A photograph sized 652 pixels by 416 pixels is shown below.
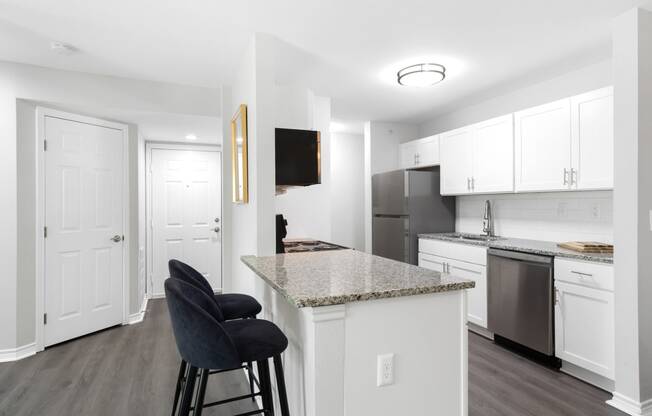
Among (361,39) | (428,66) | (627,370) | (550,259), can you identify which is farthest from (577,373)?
(361,39)

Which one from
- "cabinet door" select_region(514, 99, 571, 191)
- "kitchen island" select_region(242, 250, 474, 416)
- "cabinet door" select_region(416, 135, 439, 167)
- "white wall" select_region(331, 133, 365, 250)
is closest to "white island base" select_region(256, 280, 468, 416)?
"kitchen island" select_region(242, 250, 474, 416)

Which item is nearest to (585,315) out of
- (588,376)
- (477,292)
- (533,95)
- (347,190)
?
(588,376)

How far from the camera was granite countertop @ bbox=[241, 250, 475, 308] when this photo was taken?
1.35 metres

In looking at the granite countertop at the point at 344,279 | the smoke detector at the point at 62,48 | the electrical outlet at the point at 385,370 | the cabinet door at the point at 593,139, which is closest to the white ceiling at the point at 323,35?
the smoke detector at the point at 62,48

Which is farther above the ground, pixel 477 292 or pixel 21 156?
pixel 21 156

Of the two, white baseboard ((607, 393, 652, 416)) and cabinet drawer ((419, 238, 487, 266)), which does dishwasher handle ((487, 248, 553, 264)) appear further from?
white baseboard ((607, 393, 652, 416))

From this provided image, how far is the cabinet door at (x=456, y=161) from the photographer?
3869 millimetres

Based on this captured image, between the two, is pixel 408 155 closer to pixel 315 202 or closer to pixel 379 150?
pixel 379 150

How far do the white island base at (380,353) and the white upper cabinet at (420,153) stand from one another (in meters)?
3.10

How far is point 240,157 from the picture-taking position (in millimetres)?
2818

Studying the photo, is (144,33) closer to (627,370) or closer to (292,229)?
(292,229)

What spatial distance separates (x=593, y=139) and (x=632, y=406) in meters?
1.81

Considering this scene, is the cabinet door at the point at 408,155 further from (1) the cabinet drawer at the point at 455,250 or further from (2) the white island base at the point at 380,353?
(2) the white island base at the point at 380,353

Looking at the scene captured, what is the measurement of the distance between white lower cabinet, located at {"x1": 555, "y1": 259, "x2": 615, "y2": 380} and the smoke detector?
13.1ft
